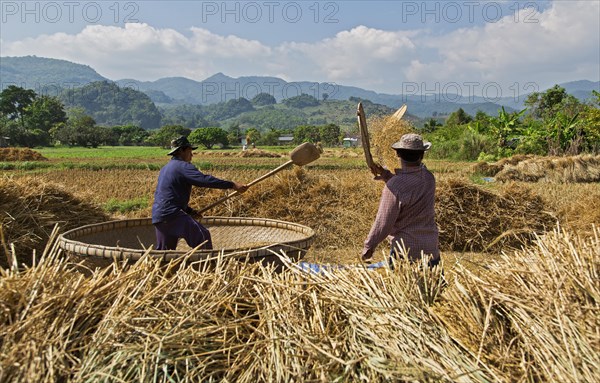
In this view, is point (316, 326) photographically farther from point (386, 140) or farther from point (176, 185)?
point (386, 140)

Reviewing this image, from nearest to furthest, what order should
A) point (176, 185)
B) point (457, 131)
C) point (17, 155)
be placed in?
point (176, 185), point (17, 155), point (457, 131)

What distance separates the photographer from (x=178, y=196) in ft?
12.8

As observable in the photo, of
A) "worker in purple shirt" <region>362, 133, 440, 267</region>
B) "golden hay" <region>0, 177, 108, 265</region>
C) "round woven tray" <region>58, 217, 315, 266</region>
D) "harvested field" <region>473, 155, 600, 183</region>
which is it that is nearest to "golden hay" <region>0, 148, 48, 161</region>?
"golden hay" <region>0, 177, 108, 265</region>

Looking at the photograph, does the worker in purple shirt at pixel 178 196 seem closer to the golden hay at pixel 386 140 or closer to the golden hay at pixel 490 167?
the golden hay at pixel 386 140

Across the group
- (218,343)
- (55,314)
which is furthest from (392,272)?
(55,314)

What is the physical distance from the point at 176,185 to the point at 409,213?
6.36ft

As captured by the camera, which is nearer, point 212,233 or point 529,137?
point 212,233

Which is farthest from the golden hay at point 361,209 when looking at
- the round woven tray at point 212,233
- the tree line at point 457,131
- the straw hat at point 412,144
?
the tree line at point 457,131

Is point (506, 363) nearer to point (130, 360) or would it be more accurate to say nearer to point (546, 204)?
point (130, 360)

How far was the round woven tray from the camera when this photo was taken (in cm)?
318

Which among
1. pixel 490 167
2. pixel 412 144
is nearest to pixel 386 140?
pixel 412 144

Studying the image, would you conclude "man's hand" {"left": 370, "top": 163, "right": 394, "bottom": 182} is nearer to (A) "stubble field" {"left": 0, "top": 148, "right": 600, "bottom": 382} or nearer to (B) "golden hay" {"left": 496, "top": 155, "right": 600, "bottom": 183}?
(A) "stubble field" {"left": 0, "top": 148, "right": 600, "bottom": 382}

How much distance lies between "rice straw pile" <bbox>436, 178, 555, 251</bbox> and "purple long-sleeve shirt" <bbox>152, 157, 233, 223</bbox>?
4.21 m

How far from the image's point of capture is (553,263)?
1799 millimetres
